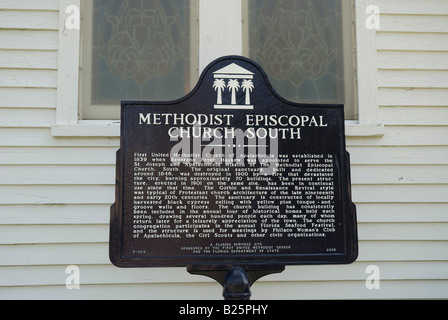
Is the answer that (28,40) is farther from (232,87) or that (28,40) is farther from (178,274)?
(178,274)

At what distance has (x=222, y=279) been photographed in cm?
311

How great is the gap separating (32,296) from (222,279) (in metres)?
1.64

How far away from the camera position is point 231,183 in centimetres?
318

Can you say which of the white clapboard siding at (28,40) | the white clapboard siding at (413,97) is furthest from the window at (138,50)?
the white clapboard siding at (413,97)

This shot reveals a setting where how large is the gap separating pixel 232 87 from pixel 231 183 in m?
0.73

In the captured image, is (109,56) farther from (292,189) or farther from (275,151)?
(292,189)

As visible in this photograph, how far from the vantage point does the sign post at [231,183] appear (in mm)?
3100

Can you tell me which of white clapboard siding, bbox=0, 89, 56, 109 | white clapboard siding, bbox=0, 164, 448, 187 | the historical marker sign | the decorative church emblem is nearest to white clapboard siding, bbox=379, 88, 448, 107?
white clapboard siding, bbox=0, 164, 448, 187

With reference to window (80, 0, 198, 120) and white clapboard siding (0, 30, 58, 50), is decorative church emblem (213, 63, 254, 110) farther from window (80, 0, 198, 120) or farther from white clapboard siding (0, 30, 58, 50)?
white clapboard siding (0, 30, 58, 50)

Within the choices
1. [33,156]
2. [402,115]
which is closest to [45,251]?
[33,156]

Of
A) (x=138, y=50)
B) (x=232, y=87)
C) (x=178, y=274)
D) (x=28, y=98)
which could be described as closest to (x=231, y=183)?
(x=232, y=87)

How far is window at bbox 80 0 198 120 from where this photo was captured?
3.85 m

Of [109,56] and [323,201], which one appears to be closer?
[323,201]

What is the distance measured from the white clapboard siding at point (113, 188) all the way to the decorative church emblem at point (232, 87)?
106cm
